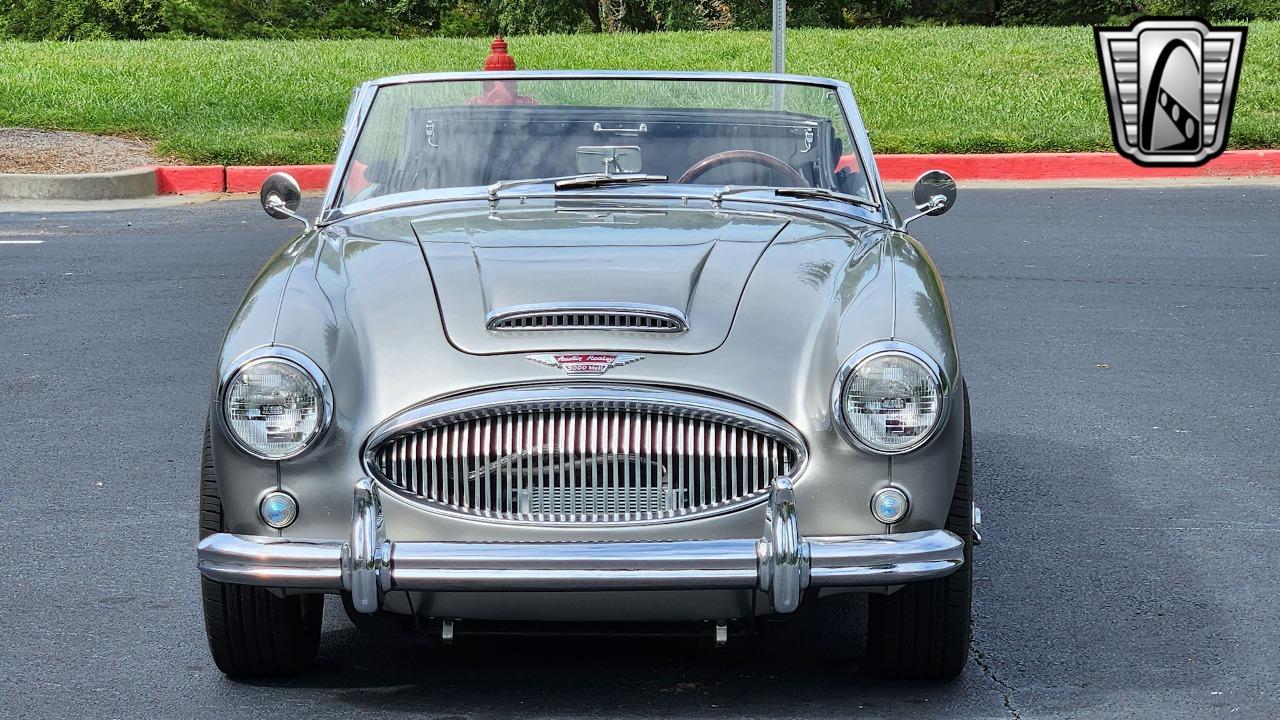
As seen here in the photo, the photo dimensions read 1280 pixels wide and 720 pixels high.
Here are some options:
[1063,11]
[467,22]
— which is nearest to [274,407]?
[467,22]

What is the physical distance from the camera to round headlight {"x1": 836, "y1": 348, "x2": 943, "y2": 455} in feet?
10.9

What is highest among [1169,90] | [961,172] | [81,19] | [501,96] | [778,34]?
[501,96]

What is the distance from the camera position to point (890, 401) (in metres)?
3.36

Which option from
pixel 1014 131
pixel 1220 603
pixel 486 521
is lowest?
pixel 1014 131

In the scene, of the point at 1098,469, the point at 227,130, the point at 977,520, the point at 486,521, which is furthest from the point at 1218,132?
the point at 486,521

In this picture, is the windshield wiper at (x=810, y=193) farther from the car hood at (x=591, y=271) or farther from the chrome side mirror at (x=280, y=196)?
the chrome side mirror at (x=280, y=196)

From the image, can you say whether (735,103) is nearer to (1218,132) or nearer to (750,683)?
(750,683)

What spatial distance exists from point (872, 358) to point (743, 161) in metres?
1.53

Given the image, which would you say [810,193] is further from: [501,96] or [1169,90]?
[1169,90]

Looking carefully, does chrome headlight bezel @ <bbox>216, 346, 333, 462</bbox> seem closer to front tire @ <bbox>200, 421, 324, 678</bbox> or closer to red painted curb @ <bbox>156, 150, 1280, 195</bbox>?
front tire @ <bbox>200, 421, 324, 678</bbox>

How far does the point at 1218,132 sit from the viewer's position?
15.2 m

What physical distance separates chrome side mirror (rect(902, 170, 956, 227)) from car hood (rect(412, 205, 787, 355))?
2.57 feet

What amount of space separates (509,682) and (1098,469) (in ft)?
9.18

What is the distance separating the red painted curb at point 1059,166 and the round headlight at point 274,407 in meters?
11.4
